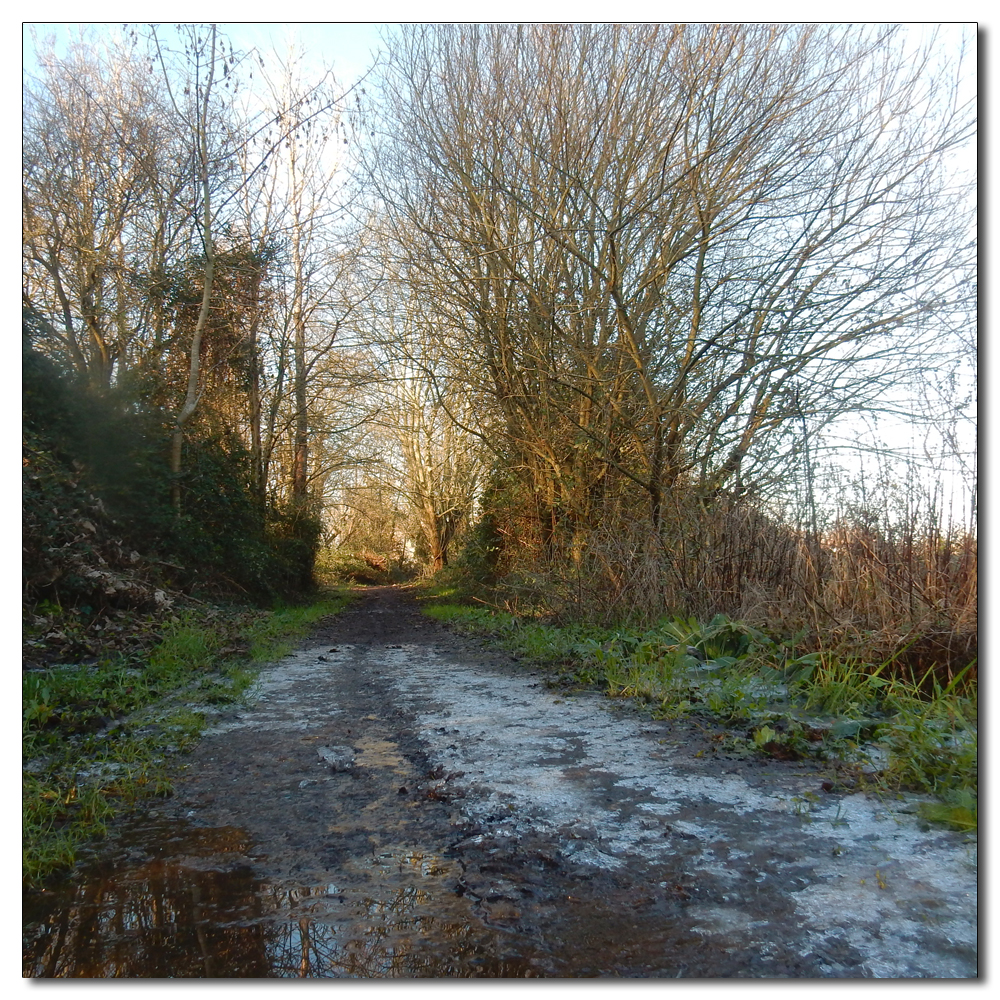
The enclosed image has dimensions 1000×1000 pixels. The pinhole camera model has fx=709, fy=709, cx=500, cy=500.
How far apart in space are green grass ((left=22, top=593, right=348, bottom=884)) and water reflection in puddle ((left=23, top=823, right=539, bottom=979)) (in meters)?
0.34

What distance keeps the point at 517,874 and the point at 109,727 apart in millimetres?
2923

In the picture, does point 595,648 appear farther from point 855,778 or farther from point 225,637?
point 225,637

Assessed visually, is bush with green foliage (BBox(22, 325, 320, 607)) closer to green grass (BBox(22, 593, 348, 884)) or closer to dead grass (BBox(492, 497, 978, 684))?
green grass (BBox(22, 593, 348, 884))

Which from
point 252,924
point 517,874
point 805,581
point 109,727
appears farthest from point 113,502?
point 805,581

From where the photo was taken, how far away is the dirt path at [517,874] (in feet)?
5.96

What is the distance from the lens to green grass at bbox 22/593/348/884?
2682mm

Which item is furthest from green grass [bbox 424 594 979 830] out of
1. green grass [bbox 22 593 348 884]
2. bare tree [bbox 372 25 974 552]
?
green grass [bbox 22 593 348 884]

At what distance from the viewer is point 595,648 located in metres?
6.09

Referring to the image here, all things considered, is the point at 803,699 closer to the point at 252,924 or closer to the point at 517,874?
the point at 517,874

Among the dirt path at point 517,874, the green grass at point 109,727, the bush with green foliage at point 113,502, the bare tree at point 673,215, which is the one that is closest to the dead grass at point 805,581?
the bare tree at point 673,215

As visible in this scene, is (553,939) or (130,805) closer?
(553,939)

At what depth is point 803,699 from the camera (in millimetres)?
3943

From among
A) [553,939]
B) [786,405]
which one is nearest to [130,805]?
[553,939]
